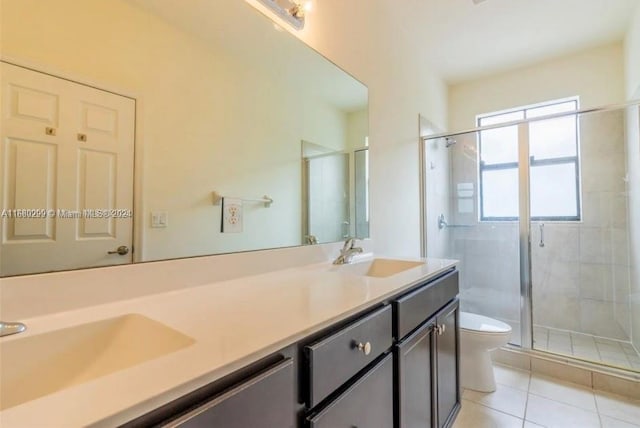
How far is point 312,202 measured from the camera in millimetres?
1604

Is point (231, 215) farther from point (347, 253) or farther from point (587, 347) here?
point (587, 347)

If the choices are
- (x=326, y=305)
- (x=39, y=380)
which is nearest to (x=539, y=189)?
(x=326, y=305)

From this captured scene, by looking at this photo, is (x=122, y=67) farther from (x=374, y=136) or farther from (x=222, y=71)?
(x=374, y=136)

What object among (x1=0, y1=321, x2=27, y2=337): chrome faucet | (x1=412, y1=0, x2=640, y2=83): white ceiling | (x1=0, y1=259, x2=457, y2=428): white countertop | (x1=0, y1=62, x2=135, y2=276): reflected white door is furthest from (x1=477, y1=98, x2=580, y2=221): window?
(x1=0, y1=321, x2=27, y2=337): chrome faucet

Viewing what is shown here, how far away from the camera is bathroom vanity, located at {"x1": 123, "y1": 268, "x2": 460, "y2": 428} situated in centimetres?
50

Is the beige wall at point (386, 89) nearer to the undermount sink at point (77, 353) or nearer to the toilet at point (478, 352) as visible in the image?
the toilet at point (478, 352)

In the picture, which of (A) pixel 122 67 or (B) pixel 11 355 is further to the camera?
(A) pixel 122 67

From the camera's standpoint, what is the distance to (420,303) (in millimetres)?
1175

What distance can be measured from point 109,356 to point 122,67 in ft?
2.52

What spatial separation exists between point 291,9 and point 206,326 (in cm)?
140

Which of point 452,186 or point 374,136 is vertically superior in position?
point 374,136

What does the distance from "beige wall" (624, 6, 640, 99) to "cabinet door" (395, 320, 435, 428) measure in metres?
2.46

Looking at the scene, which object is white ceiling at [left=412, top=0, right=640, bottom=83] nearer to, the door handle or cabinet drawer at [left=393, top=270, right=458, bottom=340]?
cabinet drawer at [left=393, top=270, right=458, bottom=340]

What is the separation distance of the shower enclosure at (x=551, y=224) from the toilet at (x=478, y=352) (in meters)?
0.63
